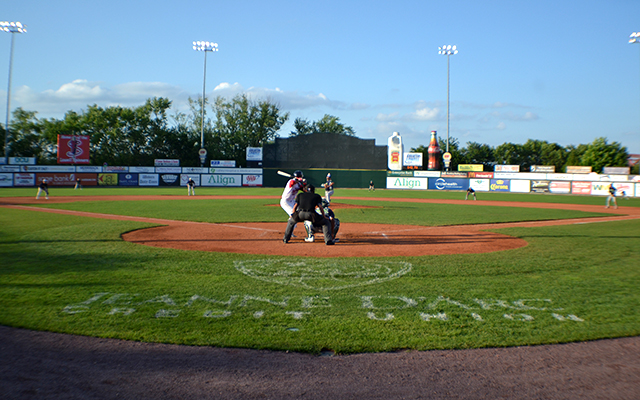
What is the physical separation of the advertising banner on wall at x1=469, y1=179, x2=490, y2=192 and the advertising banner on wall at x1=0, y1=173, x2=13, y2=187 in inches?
2085

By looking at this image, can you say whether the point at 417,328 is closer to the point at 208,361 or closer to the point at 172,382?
the point at 208,361

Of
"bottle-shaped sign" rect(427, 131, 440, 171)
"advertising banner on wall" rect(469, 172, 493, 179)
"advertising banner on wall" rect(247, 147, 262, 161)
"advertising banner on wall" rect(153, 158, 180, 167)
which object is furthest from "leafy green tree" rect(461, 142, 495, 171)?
"advertising banner on wall" rect(153, 158, 180, 167)

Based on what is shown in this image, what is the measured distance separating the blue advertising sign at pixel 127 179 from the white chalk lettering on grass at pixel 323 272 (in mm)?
47097

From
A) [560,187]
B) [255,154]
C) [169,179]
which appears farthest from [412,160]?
[169,179]

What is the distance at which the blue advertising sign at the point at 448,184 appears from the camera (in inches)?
2057

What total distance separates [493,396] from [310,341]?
1.80 metres

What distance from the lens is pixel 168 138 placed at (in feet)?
218

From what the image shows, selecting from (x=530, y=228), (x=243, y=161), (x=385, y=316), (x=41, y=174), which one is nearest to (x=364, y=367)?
(x=385, y=316)

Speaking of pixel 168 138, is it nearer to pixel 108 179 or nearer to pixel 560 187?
pixel 108 179

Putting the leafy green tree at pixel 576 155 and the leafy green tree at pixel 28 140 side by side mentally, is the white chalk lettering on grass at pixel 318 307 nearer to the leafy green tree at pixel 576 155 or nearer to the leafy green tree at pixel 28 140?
the leafy green tree at pixel 28 140

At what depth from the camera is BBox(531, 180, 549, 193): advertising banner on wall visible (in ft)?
160

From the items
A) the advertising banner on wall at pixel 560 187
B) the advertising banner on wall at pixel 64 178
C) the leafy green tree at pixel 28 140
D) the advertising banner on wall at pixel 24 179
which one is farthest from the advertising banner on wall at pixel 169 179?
the advertising banner on wall at pixel 560 187

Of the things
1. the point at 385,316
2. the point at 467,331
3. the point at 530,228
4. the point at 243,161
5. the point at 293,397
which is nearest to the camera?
the point at 293,397

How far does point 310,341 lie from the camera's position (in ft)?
14.0
